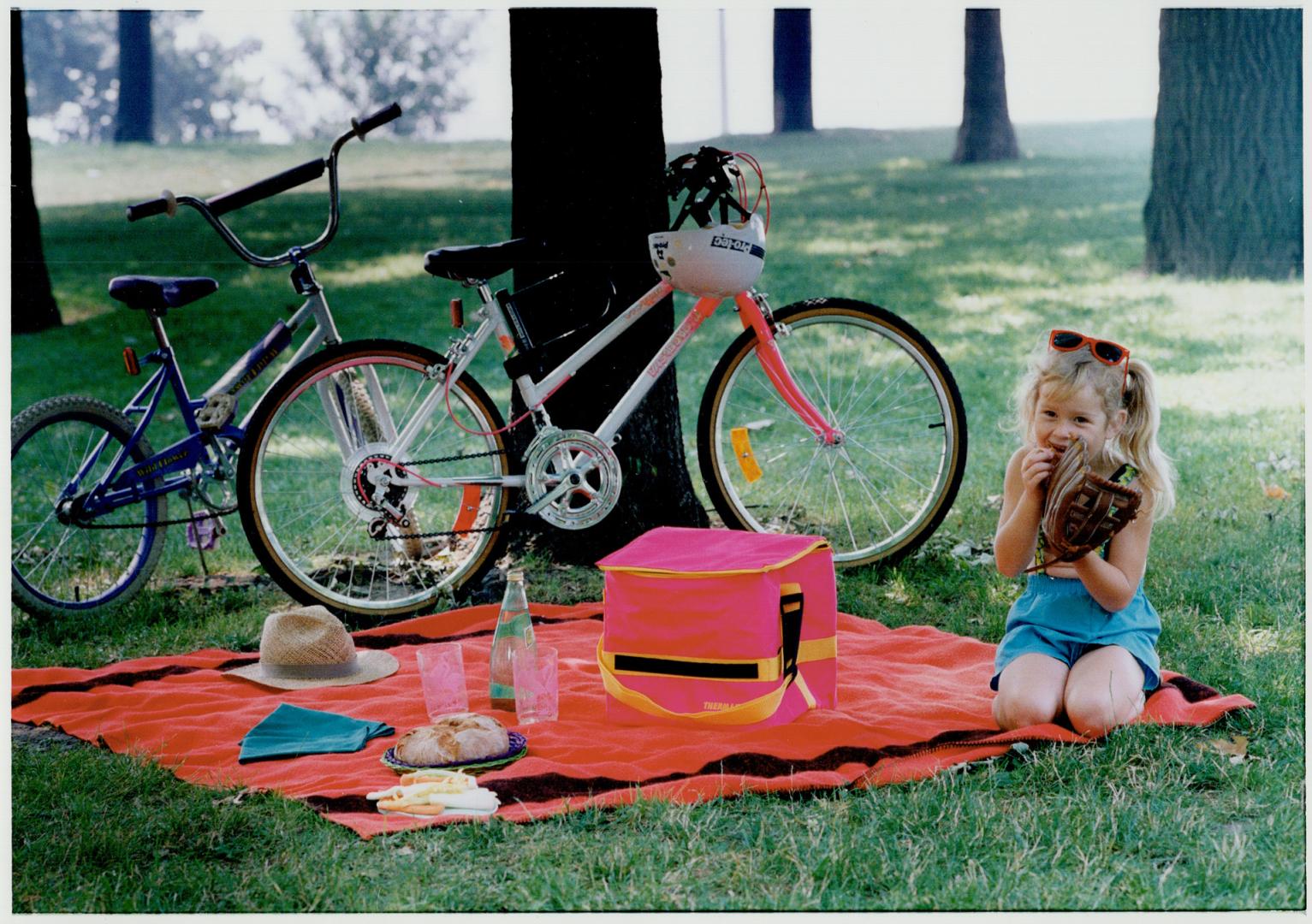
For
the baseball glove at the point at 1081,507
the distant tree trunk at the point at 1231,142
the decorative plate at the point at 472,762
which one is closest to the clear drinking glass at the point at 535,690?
the decorative plate at the point at 472,762

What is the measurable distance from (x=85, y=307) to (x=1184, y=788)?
27.8 feet

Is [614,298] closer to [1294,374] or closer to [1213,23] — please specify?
[1294,374]

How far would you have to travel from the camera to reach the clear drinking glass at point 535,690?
10.5 feet

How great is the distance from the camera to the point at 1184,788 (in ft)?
8.70

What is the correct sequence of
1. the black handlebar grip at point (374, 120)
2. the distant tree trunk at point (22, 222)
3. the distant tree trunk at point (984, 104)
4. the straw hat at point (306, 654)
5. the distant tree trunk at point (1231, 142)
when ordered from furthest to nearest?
1. the distant tree trunk at point (984, 104)
2. the distant tree trunk at point (1231, 142)
3. the distant tree trunk at point (22, 222)
4. the black handlebar grip at point (374, 120)
5. the straw hat at point (306, 654)

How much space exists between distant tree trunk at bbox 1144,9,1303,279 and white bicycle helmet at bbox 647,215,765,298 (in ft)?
17.4

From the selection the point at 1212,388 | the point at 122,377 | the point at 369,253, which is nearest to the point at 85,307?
the point at 122,377

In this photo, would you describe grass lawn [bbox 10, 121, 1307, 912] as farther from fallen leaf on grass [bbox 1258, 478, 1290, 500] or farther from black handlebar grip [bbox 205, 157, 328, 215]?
black handlebar grip [bbox 205, 157, 328, 215]

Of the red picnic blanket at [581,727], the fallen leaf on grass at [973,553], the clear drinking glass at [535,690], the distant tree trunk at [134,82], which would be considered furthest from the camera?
the distant tree trunk at [134,82]

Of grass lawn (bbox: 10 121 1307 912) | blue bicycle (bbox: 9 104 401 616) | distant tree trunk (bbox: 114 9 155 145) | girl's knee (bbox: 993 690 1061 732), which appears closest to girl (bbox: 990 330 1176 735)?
girl's knee (bbox: 993 690 1061 732)

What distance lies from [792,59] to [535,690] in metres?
6.33

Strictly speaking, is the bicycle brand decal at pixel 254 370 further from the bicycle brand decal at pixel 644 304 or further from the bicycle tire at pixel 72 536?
the bicycle brand decal at pixel 644 304

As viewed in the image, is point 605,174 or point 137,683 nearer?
point 137,683

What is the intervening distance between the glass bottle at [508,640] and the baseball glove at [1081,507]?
122 centimetres
